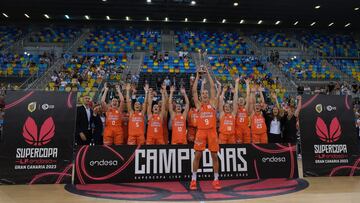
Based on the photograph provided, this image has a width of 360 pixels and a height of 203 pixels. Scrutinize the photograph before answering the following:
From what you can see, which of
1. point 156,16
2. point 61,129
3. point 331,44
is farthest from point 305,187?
point 331,44

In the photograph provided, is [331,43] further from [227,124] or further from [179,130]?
[179,130]

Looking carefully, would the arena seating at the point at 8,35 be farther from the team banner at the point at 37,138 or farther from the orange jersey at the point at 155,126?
the orange jersey at the point at 155,126

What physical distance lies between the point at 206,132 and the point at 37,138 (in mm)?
3831

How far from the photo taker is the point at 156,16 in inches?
1010

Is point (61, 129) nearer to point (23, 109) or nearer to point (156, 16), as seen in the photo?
point (23, 109)

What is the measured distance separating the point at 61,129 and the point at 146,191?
262cm

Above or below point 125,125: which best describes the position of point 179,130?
below

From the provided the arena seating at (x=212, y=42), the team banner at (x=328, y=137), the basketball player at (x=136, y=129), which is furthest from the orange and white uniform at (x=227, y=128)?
the arena seating at (x=212, y=42)

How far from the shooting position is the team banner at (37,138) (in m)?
6.50

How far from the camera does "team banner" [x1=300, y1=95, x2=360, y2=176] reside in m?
7.36

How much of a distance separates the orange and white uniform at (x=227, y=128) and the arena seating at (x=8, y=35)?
80.3 ft

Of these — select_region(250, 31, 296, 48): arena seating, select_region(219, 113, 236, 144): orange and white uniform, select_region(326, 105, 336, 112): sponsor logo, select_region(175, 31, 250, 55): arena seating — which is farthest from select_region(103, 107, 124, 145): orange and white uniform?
select_region(250, 31, 296, 48): arena seating

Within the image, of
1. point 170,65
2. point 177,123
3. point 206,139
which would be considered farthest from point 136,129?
point 170,65

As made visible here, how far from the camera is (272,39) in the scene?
2823cm
